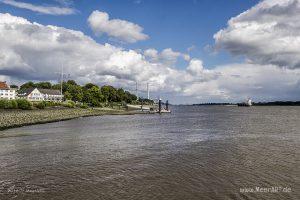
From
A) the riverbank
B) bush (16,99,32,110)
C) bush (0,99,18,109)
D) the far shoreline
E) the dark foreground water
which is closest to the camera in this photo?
the dark foreground water

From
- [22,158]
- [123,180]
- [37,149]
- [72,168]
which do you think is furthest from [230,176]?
[37,149]

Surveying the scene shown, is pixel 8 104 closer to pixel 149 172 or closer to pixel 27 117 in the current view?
pixel 27 117

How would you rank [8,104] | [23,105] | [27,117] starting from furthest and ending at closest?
[23,105] → [8,104] → [27,117]

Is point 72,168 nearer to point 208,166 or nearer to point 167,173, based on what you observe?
point 167,173

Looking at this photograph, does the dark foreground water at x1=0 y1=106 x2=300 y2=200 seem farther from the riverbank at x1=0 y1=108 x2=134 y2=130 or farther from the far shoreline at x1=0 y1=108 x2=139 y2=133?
the riverbank at x1=0 y1=108 x2=134 y2=130

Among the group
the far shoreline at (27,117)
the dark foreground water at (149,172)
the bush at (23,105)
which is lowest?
the dark foreground water at (149,172)

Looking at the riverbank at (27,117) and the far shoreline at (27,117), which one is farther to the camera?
the riverbank at (27,117)

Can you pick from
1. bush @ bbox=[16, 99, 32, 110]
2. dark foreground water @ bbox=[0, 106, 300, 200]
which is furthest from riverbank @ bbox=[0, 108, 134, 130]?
dark foreground water @ bbox=[0, 106, 300, 200]

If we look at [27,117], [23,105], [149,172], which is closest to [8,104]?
[23,105]

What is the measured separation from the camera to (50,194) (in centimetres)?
2083

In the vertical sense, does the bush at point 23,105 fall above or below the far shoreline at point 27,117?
above

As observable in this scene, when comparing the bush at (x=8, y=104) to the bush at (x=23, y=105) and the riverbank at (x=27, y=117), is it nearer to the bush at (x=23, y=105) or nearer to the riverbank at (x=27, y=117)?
the bush at (x=23, y=105)

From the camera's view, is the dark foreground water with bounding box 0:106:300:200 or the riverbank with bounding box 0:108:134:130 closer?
the dark foreground water with bounding box 0:106:300:200

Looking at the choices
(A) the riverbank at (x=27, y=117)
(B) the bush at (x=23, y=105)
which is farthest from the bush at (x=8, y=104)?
(A) the riverbank at (x=27, y=117)
